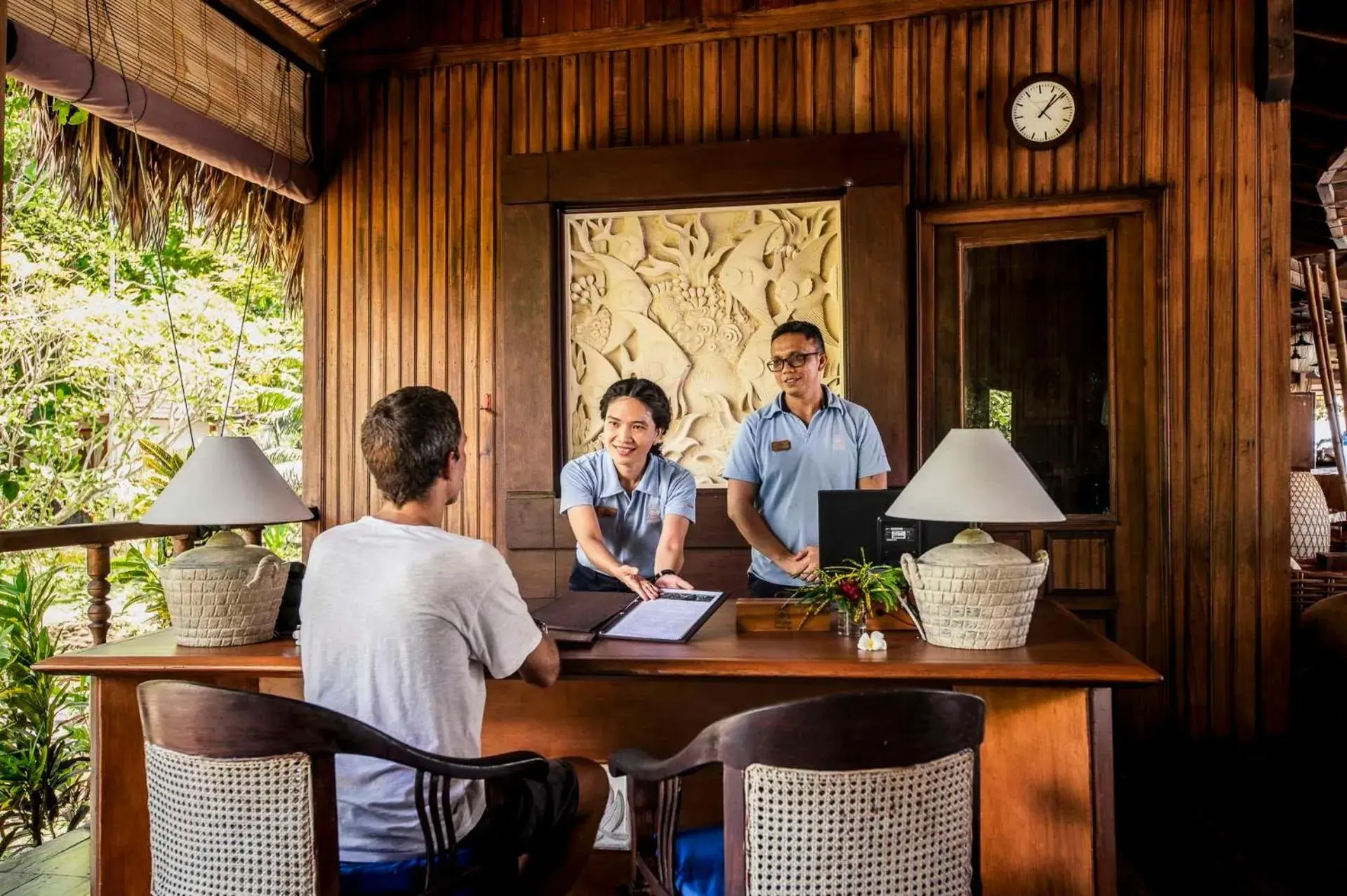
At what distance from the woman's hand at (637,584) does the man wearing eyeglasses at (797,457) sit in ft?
2.40

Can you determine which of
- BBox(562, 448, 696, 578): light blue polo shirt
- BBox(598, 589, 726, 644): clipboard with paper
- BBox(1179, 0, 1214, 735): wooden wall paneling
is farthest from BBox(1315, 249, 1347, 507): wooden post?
BBox(598, 589, 726, 644): clipboard with paper

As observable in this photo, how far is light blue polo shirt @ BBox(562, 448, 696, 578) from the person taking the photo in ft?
10.6

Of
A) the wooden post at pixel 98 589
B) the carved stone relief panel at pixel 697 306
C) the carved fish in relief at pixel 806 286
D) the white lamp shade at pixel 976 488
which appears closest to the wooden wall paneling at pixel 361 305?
the carved stone relief panel at pixel 697 306

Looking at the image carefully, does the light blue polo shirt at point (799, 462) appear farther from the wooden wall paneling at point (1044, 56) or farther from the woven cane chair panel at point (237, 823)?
the woven cane chair panel at point (237, 823)

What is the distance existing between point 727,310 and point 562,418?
0.93 m

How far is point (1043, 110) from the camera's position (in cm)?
403

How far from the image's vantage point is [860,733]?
52.7 inches

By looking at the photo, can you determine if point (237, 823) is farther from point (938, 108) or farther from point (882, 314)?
point (938, 108)

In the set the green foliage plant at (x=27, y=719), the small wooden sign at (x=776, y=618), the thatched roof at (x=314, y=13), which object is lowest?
the green foliage plant at (x=27, y=719)

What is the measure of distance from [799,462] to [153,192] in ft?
10.3

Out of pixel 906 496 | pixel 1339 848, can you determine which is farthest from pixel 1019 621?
pixel 1339 848

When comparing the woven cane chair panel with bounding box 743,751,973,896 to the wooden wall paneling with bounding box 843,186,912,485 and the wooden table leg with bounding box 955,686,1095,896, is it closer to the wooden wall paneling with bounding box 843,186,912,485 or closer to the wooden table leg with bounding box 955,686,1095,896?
the wooden table leg with bounding box 955,686,1095,896

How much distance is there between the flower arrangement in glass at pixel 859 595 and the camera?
2184 millimetres

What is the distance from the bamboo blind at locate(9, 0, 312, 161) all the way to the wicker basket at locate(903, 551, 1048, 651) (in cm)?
340
